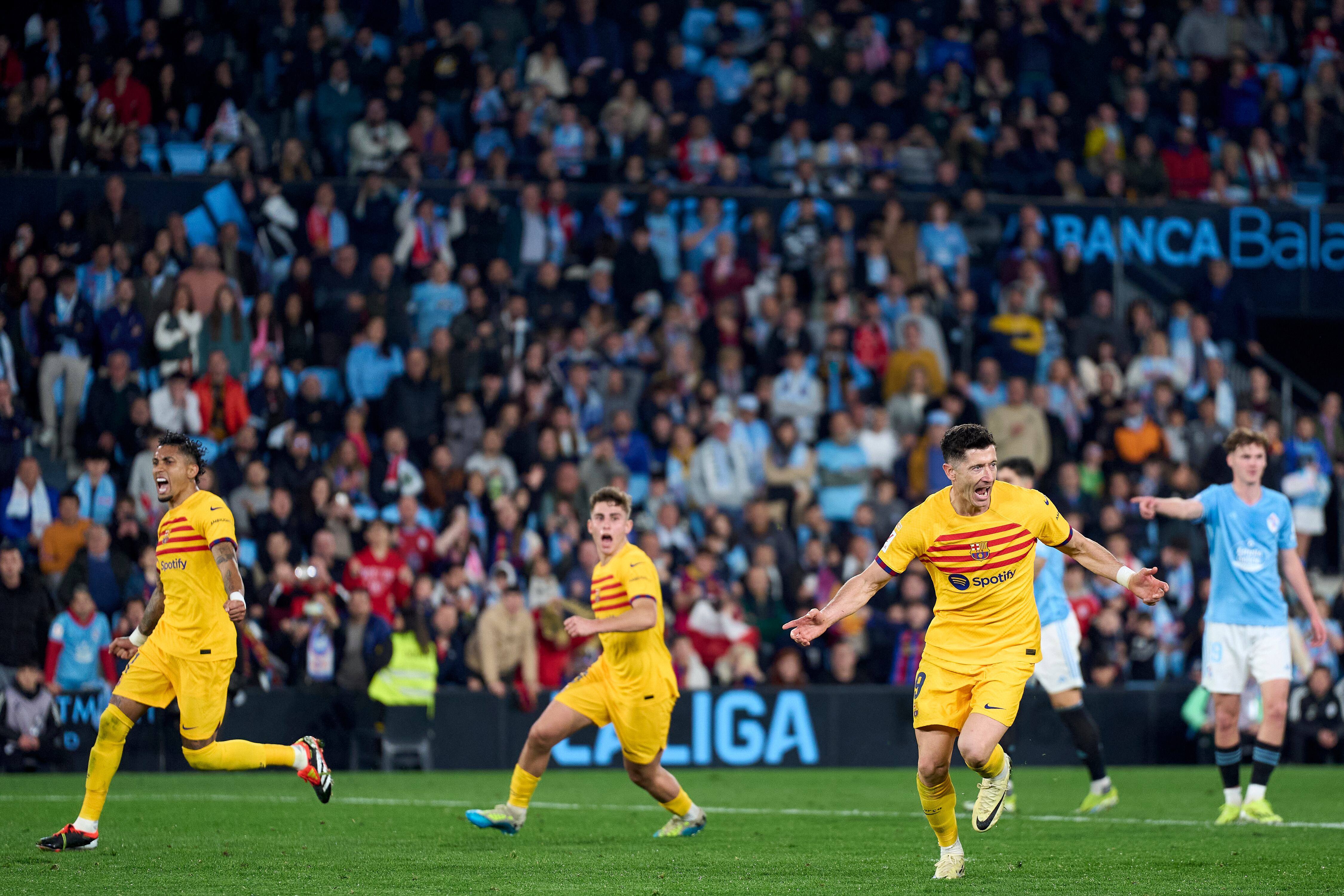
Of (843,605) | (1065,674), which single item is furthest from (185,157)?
(843,605)

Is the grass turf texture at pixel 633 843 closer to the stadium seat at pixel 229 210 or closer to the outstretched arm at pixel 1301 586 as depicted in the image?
the outstretched arm at pixel 1301 586

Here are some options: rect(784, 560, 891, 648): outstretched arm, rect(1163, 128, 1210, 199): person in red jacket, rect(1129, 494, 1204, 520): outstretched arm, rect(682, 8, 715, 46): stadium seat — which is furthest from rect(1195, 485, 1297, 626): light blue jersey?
rect(682, 8, 715, 46): stadium seat

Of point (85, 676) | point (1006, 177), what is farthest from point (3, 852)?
point (1006, 177)

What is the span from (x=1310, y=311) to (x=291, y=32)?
14.1m

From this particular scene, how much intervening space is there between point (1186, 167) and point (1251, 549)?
44.6 feet

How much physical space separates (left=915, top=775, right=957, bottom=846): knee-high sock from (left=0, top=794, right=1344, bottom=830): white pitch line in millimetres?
3354

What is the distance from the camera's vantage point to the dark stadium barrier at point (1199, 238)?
23031mm

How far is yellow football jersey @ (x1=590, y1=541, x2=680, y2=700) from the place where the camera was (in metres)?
10.4

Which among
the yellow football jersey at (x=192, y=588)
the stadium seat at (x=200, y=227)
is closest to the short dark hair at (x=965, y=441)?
the yellow football jersey at (x=192, y=588)

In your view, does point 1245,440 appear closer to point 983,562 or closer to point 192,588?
point 983,562

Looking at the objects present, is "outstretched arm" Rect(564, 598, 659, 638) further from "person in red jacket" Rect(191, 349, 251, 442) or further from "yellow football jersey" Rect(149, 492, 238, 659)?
"person in red jacket" Rect(191, 349, 251, 442)

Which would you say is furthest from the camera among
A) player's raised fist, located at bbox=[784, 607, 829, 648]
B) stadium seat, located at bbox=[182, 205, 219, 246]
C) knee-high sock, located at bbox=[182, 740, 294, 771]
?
stadium seat, located at bbox=[182, 205, 219, 246]

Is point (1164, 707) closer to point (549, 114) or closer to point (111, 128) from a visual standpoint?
point (549, 114)

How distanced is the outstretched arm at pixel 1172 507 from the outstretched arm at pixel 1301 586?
64 centimetres
